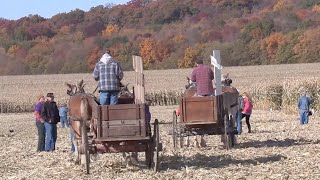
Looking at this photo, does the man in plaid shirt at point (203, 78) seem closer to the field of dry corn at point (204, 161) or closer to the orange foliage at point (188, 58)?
the field of dry corn at point (204, 161)

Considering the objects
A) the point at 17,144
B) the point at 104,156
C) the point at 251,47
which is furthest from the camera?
the point at 251,47

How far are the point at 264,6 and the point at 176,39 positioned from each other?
32.7 m

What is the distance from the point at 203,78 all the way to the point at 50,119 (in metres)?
5.12

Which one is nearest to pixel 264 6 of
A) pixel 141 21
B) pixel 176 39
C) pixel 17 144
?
pixel 141 21

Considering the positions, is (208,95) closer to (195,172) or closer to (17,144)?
(195,172)

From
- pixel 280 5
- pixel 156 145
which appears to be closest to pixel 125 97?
pixel 156 145

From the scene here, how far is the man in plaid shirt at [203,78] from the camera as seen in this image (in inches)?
699

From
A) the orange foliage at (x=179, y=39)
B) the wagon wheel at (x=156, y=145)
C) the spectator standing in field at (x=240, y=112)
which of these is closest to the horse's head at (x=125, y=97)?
the wagon wheel at (x=156, y=145)

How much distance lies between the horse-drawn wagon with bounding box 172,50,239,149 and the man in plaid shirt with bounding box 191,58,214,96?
21 cm

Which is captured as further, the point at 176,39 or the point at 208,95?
the point at 176,39

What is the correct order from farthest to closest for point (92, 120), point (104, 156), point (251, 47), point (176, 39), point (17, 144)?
point (176, 39)
point (251, 47)
point (17, 144)
point (104, 156)
point (92, 120)

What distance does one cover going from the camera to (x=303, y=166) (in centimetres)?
1439

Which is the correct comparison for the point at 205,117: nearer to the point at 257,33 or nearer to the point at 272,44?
the point at 272,44

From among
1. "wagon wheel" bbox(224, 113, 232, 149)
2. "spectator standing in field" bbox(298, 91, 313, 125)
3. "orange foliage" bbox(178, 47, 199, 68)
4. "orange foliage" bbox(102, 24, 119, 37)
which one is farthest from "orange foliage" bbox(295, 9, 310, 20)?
"wagon wheel" bbox(224, 113, 232, 149)
